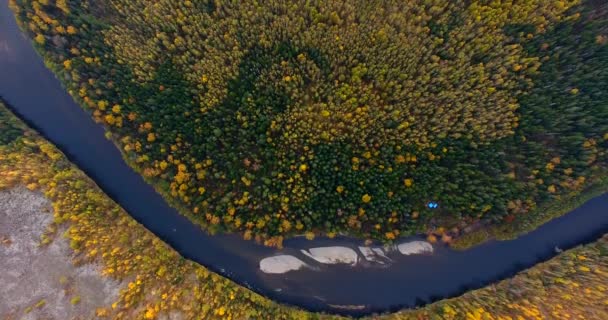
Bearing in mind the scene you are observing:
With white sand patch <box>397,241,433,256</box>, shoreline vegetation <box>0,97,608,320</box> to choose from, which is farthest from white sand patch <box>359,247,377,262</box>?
shoreline vegetation <box>0,97,608,320</box>

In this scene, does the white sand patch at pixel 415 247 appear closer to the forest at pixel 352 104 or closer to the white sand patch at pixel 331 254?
the forest at pixel 352 104

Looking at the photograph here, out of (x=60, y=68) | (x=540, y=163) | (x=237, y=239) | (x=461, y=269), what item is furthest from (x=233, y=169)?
(x=540, y=163)

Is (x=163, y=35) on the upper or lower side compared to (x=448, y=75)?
lower

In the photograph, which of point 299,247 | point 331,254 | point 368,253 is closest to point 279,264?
point 299,247

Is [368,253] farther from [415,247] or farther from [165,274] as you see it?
[165,274]

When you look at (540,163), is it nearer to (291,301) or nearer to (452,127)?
(452,127)

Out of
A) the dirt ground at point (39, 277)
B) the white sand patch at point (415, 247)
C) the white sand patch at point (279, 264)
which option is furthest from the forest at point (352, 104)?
the dirt ground at point (39, 277)
